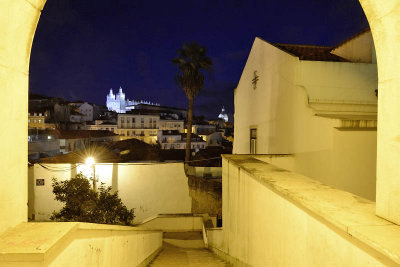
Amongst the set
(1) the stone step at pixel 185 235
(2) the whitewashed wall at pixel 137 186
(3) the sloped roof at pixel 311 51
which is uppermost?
(3) the sloped roof at pixel 311 51

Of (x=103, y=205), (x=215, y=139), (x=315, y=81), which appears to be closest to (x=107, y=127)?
(x=215, y=139)

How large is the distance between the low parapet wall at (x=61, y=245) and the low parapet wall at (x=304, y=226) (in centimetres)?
246

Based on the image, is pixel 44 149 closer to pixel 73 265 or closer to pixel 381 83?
pixel 73 265

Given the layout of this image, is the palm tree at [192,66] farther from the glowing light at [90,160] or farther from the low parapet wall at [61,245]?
the low parapet wall at [61,245]

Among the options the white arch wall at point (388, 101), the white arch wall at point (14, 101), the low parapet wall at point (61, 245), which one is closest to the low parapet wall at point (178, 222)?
the low parapet wall at point (61, 245)

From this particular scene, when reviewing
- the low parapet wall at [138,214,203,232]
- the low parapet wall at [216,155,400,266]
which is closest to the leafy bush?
the low parapet wall at [138,214,203,232]

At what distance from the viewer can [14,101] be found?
2.17 metres

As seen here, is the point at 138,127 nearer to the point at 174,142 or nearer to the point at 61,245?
the point at 174,142

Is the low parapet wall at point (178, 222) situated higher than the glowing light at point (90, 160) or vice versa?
the glowing light at point (90, 160)

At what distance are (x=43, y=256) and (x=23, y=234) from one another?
0.41 m

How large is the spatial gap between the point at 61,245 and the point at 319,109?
30.1 ft

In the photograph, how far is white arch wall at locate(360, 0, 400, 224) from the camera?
Answer: 2.11 metres

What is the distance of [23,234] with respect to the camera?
2.14 m

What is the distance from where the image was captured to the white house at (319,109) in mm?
7328
